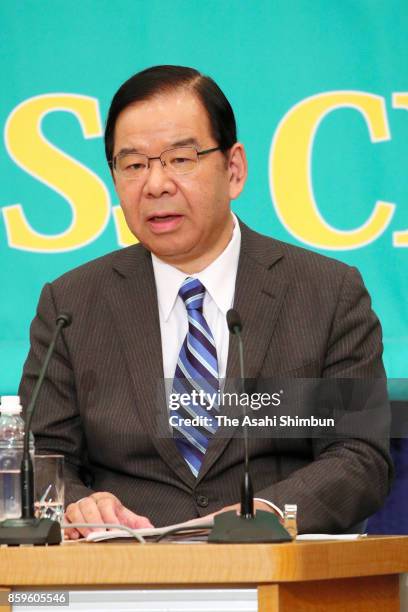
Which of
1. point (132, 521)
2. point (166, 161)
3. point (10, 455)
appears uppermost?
point (166, 161)

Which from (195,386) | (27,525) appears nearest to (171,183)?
(195,386)

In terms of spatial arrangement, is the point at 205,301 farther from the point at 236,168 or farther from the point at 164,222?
the point at 236,168

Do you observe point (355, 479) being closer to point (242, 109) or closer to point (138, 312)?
point (138, 312)

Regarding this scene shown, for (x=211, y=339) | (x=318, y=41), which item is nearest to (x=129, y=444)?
(x=211, y=339)

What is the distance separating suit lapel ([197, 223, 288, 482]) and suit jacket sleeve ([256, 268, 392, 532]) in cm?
15

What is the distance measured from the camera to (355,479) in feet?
8.08

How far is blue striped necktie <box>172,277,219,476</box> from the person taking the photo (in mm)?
2547

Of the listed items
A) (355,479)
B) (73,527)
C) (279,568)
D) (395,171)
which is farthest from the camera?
(395,171)

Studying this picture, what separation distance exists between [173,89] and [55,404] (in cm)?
76

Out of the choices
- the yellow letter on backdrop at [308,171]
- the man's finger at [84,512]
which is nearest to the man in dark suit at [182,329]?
the man's finger at [84,512]

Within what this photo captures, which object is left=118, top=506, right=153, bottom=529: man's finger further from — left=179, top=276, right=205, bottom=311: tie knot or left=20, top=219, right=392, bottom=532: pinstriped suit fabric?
left=179, top=276, right=205, bottom=311: tie knot

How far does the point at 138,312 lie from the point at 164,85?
521 millimetres

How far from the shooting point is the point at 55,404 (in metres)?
2.71

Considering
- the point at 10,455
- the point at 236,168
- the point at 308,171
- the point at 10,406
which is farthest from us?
the point at 308,171
